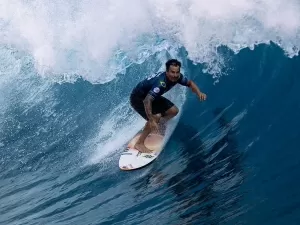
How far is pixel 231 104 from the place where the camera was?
7871 mm

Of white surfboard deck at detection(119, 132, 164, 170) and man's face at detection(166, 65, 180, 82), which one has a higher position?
man's face at detection(166, 65, 180, 82)

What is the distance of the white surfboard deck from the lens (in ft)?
24.2

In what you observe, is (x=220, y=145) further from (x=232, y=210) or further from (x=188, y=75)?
(x=188, y=75)

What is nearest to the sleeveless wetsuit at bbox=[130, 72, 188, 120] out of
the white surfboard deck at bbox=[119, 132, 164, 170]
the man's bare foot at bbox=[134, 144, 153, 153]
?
the white surfboard deck at bbox=[119, 132, 164, 170]

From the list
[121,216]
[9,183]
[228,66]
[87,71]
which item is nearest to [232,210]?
[121,216]

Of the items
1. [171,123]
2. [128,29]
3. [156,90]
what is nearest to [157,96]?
[156,90]

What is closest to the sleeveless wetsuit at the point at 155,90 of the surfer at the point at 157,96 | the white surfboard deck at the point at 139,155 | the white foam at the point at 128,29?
the surfer at the point at 157,96

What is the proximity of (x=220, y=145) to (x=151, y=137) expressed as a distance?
1.39m

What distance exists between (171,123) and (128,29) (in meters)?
3.86

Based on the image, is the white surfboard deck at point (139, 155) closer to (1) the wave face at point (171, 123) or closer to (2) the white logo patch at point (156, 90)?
(1) the wave face at point (171, 123)

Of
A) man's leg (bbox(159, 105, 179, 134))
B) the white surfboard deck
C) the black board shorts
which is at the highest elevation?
the black board shorts

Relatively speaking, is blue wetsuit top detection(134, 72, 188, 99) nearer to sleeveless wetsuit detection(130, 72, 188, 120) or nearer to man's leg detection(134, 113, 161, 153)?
sleeveless wetsuit detection(130, 72, 188, 120)

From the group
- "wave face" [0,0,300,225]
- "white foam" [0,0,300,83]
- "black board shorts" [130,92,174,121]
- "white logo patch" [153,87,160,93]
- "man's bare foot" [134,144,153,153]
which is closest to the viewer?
"wave face" [0,0,300,225]

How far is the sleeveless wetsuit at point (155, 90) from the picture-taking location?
7211 millimetres
